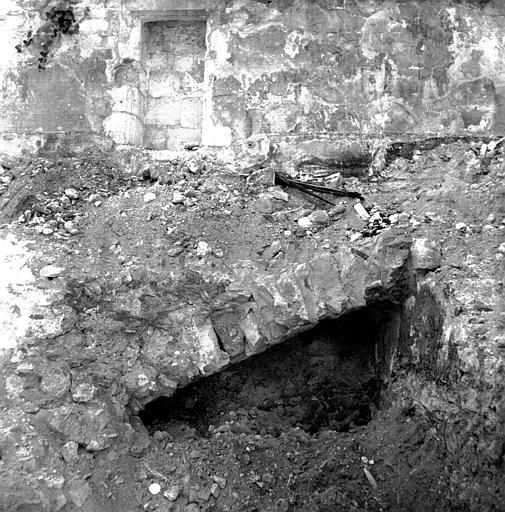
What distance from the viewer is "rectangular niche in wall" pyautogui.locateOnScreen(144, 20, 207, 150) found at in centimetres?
502

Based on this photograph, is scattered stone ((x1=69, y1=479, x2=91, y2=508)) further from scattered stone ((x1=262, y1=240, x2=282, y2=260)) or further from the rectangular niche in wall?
the rectangular niche in wall

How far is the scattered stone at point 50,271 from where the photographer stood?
365cm

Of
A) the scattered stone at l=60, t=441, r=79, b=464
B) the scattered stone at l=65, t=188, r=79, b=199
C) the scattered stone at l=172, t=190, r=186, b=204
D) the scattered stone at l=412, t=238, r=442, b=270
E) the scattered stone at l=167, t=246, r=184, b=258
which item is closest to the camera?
the scattered stone at l=60, t=441, r=79, b=464

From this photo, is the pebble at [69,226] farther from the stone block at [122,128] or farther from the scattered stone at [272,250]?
the scattered stone at [272,250]

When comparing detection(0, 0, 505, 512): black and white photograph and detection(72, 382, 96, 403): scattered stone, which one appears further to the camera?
detection(72, 382, 96, 403): scattered stone

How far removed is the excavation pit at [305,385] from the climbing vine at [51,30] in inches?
119

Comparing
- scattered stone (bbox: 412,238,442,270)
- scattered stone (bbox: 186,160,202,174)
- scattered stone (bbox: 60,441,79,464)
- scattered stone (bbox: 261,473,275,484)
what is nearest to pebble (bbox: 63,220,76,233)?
scattered stone (bbox: 186,160,202,174)

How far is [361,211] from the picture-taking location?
157 inches

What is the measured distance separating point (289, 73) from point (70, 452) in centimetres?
324

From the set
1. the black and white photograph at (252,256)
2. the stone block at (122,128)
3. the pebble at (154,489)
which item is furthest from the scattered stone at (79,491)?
the stone block at (122,128)

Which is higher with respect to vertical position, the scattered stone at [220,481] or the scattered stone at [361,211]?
the scattered stone at [361,211]

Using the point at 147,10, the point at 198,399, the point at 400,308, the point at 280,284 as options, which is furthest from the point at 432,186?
the point at 147,10

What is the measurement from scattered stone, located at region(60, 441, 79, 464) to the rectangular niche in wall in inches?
102

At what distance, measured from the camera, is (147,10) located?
4996 mm
